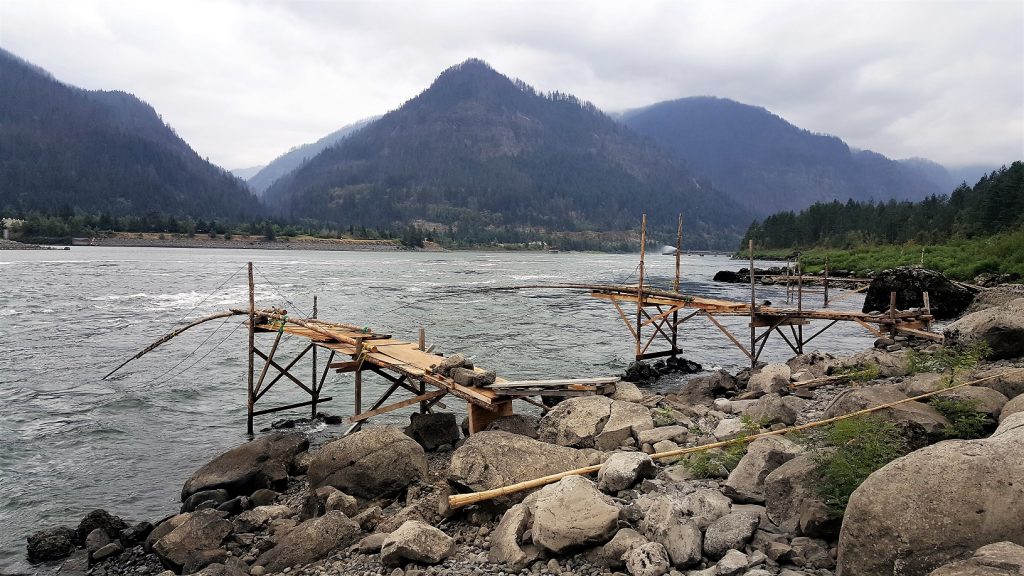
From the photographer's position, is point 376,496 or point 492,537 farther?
point 376,496

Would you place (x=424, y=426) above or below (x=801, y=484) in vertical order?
below

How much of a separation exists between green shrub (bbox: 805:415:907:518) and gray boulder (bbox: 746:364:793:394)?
7.99m

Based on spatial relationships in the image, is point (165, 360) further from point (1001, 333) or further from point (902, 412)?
point (1001, 333)

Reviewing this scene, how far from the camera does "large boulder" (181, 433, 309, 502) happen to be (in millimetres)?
12219

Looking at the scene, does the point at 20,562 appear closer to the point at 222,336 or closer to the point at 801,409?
the point at 801,409

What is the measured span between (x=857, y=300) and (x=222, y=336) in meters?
53.4

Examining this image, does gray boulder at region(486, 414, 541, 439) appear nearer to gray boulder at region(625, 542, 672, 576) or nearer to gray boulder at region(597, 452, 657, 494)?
gray boulder at region(597, 452, 657, 494)

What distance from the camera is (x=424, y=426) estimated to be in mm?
13492

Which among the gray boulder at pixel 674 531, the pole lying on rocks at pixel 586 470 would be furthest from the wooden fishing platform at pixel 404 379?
the gray boulder at pixel 674 531

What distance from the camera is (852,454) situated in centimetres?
702

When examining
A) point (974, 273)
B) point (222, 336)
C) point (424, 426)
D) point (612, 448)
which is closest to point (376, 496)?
point (424, 426)

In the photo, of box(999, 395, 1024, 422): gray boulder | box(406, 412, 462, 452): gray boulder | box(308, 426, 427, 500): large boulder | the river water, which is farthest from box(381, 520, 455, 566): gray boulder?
box(999, 395, 1024, 422): gray boulder

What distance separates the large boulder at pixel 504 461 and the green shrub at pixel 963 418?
218 inches

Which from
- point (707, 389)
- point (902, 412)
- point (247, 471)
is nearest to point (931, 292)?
point (707, 389)
